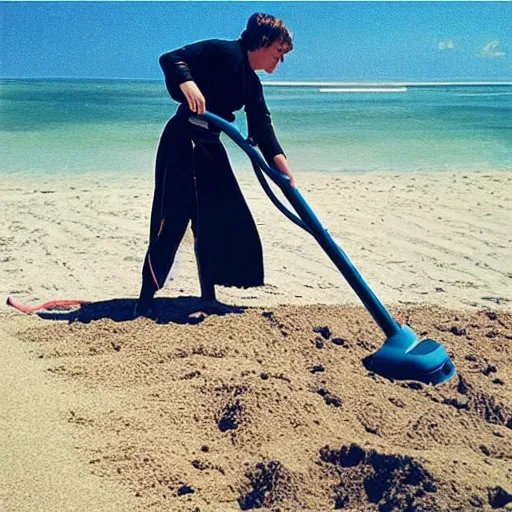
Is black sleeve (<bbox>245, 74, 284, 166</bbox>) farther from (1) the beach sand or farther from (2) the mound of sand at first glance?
(2) the mound of sand

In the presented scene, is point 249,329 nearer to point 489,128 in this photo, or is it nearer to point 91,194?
point 91,194

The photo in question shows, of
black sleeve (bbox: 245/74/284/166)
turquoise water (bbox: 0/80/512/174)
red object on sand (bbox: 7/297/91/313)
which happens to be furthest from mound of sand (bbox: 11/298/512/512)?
turquoise water (bbox: 0/80/512/174)

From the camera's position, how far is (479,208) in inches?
303

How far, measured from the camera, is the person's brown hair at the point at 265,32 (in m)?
3.82

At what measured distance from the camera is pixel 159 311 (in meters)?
4.37

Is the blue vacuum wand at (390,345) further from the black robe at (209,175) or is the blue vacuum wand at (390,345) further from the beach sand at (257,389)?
the black robe at (209,175)

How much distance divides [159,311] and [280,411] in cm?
140

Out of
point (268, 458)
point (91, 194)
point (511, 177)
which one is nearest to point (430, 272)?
point (268, 458)

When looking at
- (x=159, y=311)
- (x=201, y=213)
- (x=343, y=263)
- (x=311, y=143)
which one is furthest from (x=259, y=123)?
(x=311, y=143)

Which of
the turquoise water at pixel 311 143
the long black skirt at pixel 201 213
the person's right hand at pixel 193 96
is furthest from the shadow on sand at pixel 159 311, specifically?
the turquoise water at pixel 311 143

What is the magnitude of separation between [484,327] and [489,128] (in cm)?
1691

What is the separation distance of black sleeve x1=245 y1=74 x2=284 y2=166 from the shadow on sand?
89cm

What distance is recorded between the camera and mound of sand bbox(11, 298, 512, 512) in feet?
8.79

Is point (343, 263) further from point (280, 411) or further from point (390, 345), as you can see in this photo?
point (280, 411)
